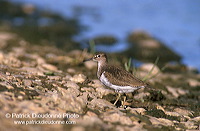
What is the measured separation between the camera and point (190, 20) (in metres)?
24.3

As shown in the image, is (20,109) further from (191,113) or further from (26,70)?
(191,113)

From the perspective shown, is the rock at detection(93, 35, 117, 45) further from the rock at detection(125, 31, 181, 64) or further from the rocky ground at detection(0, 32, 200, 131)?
the rocky ground at detection(0, 32, 200, 131)

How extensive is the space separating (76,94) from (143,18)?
17.5m

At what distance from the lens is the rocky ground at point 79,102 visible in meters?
7.04

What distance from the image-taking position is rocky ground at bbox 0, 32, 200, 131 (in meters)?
7.04

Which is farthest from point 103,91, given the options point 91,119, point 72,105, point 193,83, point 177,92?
point 193,83

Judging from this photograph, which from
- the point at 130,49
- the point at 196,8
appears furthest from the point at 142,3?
the point at 130,49

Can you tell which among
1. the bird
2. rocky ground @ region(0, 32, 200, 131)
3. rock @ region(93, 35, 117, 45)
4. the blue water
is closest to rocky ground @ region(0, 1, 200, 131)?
rocky ground @ region(0, 32, 200, 131)

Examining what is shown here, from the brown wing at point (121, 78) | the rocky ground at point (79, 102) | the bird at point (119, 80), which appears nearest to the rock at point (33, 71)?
the rocky ground at point (79, 102)

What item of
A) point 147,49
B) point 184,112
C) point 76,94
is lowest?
point 184,112

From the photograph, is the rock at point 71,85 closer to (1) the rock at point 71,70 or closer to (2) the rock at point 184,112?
(1) the rock at point 71,70

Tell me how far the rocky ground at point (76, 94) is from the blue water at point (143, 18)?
1589mm

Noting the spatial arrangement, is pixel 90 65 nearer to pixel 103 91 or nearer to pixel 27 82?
pixel 103 91

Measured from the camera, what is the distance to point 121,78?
372 inches
